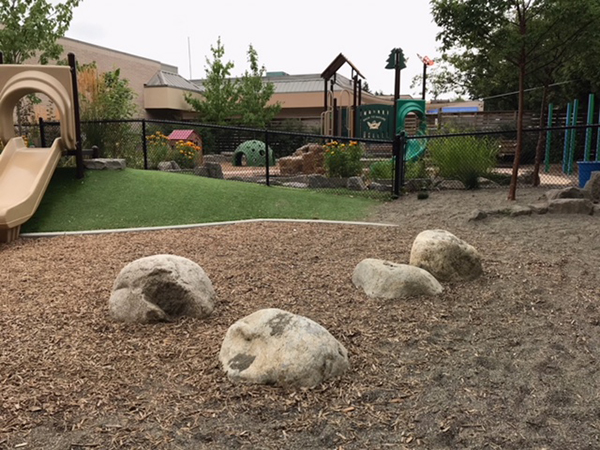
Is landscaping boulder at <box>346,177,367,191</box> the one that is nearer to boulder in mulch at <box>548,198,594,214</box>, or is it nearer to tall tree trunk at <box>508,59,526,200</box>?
tall tree trunk at <box>508,59,526,200</box>

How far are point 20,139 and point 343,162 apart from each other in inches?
248

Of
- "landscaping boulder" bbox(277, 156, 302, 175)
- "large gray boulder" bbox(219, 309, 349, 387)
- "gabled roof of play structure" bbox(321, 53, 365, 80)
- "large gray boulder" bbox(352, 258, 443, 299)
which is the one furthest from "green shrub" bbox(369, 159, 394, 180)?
"large gray boulder" bbox(219, 309, 349, 387)

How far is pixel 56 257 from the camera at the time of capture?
5406 millimetres

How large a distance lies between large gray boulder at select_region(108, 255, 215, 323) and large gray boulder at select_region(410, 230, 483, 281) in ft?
6.27

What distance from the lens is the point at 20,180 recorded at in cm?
738

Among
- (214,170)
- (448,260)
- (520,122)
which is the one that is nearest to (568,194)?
(520,122)

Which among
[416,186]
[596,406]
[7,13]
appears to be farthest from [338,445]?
[7,13]

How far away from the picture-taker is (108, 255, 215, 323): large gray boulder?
341 cm

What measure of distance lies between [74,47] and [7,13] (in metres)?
13.2

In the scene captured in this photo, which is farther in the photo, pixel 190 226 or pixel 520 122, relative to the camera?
pixel 520 122

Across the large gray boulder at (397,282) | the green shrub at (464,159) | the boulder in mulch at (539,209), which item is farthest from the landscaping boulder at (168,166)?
the large gray boulder at (397,282)

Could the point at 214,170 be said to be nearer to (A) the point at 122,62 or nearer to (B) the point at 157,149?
(B) the point at 157,149

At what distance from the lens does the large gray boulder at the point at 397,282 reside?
12.7 ft

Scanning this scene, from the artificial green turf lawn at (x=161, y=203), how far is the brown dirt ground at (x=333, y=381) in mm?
1980
